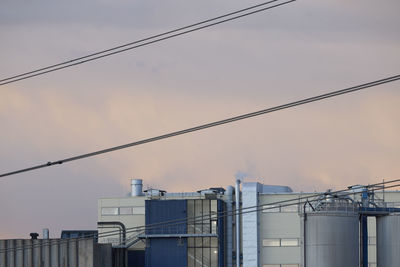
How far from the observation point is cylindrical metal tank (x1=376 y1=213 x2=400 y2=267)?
5878 centimetres

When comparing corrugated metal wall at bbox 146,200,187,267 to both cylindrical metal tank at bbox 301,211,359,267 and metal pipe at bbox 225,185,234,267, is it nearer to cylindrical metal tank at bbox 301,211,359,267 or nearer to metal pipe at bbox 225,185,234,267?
metal pipe at bbox 225,185,234,267

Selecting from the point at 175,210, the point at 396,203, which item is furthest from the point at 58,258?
the point at 396,203

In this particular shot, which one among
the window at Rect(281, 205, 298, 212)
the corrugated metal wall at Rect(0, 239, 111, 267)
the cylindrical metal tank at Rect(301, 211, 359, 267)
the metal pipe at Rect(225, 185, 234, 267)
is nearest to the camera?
the cylindrical metal tank at Rect(301, 211, 359, 267)

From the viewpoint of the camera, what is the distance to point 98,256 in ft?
239

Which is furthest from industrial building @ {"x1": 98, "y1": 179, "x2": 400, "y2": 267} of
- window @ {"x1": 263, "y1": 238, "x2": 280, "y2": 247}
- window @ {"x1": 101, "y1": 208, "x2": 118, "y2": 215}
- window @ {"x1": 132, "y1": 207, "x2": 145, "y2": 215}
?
window @ {"x1": 101, "y1": 208, "x2": 118, "y2": 215}

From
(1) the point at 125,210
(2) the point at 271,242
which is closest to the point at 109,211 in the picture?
(1) the point at 125,210

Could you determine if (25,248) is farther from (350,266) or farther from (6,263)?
(350,266)

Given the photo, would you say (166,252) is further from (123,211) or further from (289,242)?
(289,242)

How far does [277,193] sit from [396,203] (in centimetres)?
992

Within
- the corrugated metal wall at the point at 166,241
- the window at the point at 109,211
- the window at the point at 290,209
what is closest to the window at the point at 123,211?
the window at the point at 109,211

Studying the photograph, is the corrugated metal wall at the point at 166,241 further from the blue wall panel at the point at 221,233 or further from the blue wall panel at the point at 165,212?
the blue wall panel at the point at 221,233

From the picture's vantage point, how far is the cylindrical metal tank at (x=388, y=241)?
58781 millimetres

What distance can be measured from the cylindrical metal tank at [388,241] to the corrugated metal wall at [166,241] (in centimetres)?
2109

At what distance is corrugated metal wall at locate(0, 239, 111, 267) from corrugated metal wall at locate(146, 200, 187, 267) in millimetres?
4833
